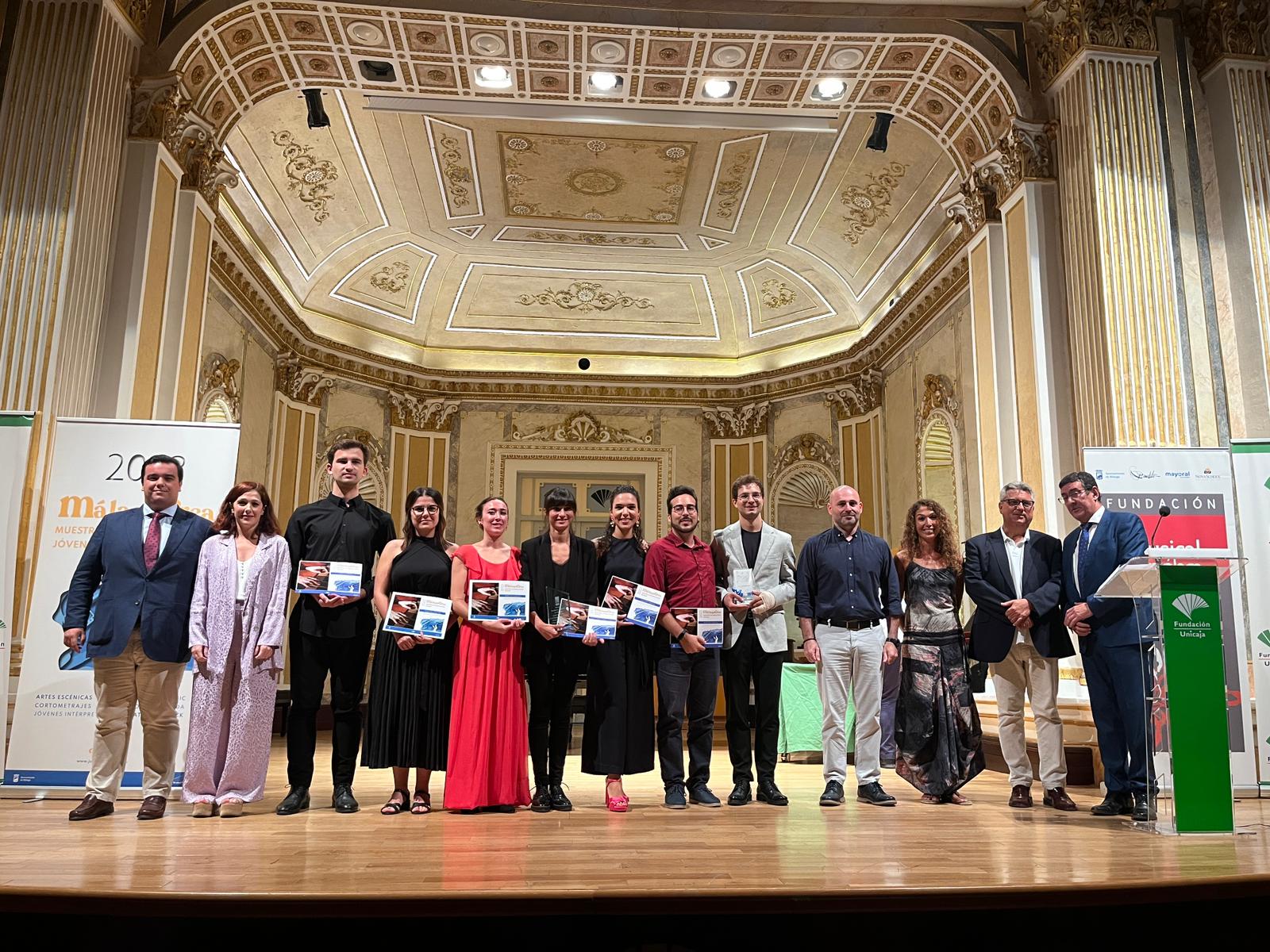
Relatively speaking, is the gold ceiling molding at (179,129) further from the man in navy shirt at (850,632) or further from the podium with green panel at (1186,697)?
the podium with green panel at (1186,697)

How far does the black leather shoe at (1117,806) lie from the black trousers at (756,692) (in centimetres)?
137

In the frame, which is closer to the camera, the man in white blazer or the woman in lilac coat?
the woman in lilac coat

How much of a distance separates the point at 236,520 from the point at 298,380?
23.3 feet

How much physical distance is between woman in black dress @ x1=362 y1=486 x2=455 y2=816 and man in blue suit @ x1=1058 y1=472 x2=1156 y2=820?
2696 millimetres

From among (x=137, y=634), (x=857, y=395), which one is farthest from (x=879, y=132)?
(x=137, y=634)

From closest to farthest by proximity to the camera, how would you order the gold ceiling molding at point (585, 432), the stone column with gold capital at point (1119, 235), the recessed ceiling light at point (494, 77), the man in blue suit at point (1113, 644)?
the man in blue suit at point (1113, 644), the stone column with gold capital at point (1119, 235), the recessed ceiling light at point (494, 77), the gold ceiling molding at point (585, 432)

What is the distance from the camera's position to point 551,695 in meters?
4.23

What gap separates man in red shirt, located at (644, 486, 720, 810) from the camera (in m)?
4.29

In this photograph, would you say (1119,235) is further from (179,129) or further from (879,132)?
(179,129)

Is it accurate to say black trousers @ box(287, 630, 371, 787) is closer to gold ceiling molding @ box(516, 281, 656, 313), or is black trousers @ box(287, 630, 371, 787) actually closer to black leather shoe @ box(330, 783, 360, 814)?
black leather shoe @ box(330, 783, 360, 814)

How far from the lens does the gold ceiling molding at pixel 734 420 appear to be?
39.7 feet

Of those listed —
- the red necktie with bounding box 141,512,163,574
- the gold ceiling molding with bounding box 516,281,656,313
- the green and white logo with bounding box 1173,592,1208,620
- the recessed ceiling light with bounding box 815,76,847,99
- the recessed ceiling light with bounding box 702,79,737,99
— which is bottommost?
the green and white logo with bounding box 1173,592,1208,620

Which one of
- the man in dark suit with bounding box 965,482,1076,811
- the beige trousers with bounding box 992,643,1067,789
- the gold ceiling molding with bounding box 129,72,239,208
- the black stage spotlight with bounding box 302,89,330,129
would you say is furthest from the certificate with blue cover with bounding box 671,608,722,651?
the black stage spotlight with bounding box 302,89,330,129

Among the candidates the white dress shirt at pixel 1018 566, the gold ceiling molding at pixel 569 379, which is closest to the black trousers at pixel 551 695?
the white dress shirt at pixel 1018 566
